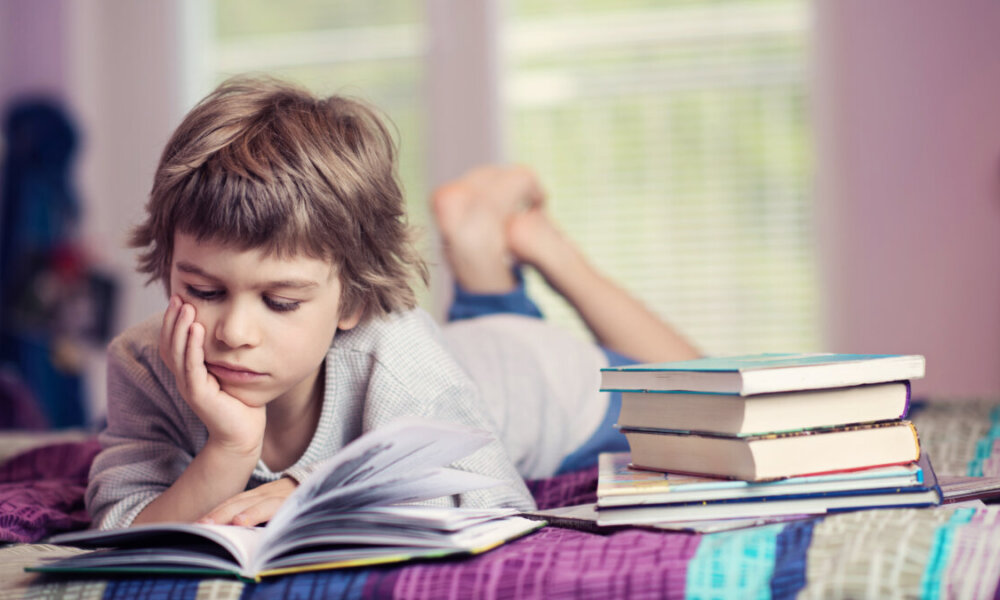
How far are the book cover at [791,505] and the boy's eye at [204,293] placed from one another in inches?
16.9

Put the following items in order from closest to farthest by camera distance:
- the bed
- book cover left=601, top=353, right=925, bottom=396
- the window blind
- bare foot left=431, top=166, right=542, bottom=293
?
the bed < book cover left=601, top=353, right=925, bottom=396 < bare foot left=431, top=166, right=542, bottom=293 < the window blind

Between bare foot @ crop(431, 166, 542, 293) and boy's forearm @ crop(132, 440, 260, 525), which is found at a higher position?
bare foot @ crop(431, 166, 542, 293)

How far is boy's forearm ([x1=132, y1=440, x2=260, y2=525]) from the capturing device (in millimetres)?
945

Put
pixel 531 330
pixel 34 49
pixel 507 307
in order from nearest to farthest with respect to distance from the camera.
→ 1. pixel 531 330
2. pixel 507 307
3. pixel 34 49

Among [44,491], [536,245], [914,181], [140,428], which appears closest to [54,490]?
[44,491]

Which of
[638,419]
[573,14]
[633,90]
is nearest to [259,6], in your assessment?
[573,14]

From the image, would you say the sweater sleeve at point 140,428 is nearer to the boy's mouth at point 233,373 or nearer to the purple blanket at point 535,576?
the boy's mouth at point 233,373

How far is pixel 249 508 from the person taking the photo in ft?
2.94

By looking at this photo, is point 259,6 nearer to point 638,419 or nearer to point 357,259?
point 357,259

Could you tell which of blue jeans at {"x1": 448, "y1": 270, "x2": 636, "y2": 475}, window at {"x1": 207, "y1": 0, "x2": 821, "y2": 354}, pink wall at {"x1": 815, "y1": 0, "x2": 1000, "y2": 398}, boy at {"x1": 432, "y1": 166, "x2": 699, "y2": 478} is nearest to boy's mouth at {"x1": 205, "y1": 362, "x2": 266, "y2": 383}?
boy at {"x1": 432, "y1": 166, "x2": 699, "y2": 478}

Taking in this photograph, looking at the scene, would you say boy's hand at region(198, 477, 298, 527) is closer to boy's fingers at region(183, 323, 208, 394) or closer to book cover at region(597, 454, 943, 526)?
boy's fingers at region(183, 323, 208, 394)

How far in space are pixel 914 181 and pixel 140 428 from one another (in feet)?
8.10

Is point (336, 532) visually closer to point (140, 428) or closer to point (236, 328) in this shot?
point (236, 328)

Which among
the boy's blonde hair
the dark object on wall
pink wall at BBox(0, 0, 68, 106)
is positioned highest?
pink wall at BBox(0, 0, 68, 106)
